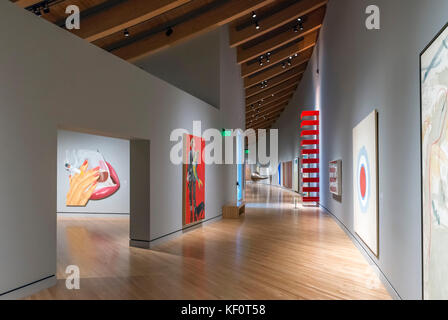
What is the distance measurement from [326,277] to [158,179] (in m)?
3.97

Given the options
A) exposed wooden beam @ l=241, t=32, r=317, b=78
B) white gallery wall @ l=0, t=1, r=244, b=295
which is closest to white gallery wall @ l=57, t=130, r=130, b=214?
white gallery wall @ l=0, t=1, r=244, b=295

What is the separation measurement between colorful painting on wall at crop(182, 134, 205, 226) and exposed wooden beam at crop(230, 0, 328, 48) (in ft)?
14.4

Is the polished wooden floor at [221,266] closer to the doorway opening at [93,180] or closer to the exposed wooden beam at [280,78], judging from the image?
the doorway opening at [93,180]

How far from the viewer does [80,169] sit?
11.7 m

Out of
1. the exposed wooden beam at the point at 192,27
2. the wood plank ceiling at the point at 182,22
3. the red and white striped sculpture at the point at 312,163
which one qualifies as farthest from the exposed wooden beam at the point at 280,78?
the exposed wooden beam at the point at 192,27

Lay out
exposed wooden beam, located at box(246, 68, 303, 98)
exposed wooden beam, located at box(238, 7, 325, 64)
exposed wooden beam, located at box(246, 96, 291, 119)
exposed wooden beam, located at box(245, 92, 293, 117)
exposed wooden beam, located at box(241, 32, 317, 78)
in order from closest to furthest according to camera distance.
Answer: exposed wooden beam, located at box(238, 7, 325, 64), exposed wooden beam, located at box(241, 32, 317, 78), exposed wooden beam, located at box(246, 68, 303, 98), exposed wooden beam, located at box(245, 92, 293, 117), exposed wooden beam, located at box(246, 96, 291, 119)

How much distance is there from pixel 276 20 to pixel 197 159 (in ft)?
18.9

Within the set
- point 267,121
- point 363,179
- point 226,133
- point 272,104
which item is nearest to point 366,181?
point 363,179

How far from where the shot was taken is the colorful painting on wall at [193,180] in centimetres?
856

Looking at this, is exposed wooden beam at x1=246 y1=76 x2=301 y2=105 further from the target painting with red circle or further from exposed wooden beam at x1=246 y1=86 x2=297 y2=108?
the target painting with red circle

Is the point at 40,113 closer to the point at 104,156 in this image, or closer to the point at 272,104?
the point at 104,156

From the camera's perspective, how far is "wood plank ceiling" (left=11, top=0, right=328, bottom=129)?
7.70 m
